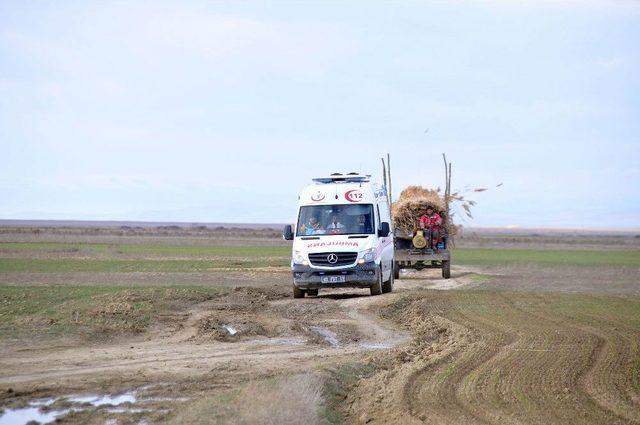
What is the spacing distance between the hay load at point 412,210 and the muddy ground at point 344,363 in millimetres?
10100

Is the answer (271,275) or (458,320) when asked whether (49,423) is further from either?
(271,275)

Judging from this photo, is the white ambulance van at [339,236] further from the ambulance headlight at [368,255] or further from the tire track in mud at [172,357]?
the tire track in mud at [172,357]

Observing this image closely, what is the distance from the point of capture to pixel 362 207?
27.9m

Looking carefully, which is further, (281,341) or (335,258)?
(335,258)

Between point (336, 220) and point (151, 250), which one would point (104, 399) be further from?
point (151, 250)

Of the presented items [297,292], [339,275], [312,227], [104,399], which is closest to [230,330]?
[339,275]

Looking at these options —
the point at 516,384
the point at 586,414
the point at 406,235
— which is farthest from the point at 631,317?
the point at 406,235

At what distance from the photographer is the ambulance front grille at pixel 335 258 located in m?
27.0

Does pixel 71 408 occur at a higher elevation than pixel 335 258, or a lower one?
lower

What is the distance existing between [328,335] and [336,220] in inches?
335

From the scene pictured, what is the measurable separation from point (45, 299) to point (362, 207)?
8.30 meters

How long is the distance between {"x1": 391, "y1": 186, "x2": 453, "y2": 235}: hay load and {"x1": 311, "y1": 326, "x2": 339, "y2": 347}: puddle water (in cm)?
1648

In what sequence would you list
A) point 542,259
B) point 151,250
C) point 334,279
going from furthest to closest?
1. point 151,250
2. point 542,259
3. point 334,279

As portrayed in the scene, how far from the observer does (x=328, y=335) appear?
19.6 m
